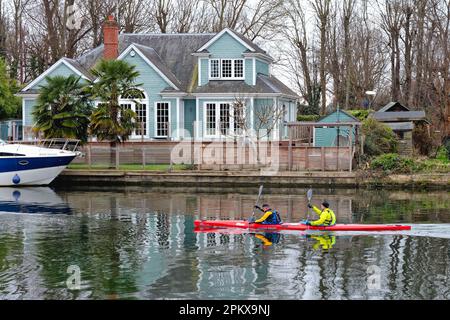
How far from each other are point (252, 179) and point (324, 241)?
18.2m

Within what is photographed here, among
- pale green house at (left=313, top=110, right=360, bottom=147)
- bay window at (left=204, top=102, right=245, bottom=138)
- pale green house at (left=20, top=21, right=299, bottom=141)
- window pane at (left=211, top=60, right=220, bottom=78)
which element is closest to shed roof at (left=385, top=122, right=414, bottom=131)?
pale green house at (left=313, top=110, right=360, bottom=147)

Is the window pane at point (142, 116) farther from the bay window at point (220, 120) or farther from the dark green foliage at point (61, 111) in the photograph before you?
the dark green foliage at point (61, 111)

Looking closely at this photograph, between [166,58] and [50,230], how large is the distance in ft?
101

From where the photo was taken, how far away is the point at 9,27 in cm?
7838

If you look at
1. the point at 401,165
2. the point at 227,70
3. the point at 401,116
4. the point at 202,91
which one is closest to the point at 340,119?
the point at 401,116

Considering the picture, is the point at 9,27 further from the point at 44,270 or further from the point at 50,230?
the point at 44,270

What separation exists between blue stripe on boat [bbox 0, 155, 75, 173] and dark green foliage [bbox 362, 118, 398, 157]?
18278 millimetres

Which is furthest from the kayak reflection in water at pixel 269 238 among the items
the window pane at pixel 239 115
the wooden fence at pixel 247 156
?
the window pane at pixel 239 115

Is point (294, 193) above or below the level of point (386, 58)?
below

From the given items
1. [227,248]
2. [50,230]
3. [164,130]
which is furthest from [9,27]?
[227,248]

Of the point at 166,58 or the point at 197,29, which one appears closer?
the point at 166,58

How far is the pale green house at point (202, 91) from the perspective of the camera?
5319 cm

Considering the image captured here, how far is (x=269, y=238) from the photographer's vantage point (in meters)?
27.5

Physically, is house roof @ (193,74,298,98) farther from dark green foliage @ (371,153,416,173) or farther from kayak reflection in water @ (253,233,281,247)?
kayak reflection in water @ (253,233,281,247)
